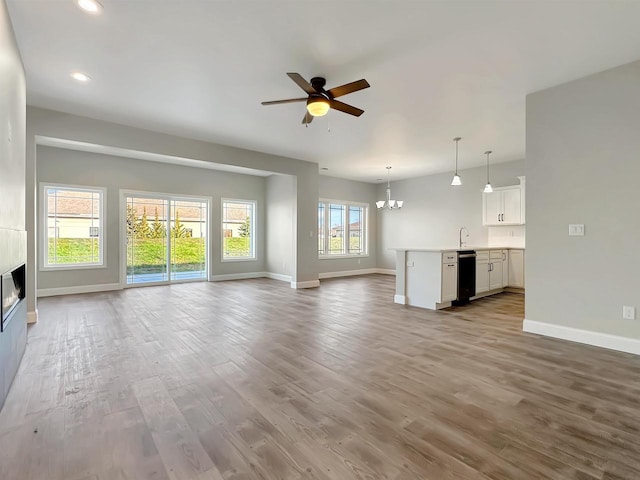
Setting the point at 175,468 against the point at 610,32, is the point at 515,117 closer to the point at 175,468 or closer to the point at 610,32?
the point at 610,32

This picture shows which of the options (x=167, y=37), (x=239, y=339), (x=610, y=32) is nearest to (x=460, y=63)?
(x=610, y=32)

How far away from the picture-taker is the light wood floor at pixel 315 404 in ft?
5.39

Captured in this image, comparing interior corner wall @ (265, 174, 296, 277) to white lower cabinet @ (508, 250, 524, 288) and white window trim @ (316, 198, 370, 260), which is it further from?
white lower cabinet @ (508, 250, 524, 288)

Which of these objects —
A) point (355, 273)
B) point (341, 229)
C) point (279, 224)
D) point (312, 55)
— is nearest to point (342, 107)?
point (312, 55)

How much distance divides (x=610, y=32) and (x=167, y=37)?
3.86 m

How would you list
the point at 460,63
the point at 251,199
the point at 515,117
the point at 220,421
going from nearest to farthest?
1. the point at 220,421
2. the point at 460,63
3. the point at 515,117
4. the point at 251,199

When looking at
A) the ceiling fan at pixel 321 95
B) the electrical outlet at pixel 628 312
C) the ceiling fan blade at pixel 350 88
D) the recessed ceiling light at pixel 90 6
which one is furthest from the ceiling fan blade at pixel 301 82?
the electrical outlet at pixel 628 312

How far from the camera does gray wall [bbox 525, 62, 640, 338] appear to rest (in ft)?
10.6

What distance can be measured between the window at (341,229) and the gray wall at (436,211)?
680 mm

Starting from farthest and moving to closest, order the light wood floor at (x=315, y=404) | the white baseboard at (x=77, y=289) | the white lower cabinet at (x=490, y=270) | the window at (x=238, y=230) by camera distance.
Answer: the window at (x=238, y=230) → the white baseboard at (x=77, y=289) → the white lower cabinet at (x=490, y=270) → the light wood floor at (x=315, y=404)

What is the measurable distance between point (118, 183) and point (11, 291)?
16.0 feet

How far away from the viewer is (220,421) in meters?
2.02

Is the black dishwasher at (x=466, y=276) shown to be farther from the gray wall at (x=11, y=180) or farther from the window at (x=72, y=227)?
the window at (x=72, y=227)

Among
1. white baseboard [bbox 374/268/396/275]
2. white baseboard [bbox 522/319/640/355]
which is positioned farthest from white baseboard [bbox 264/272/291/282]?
white baseboard [bbox 522/319/640/355]
